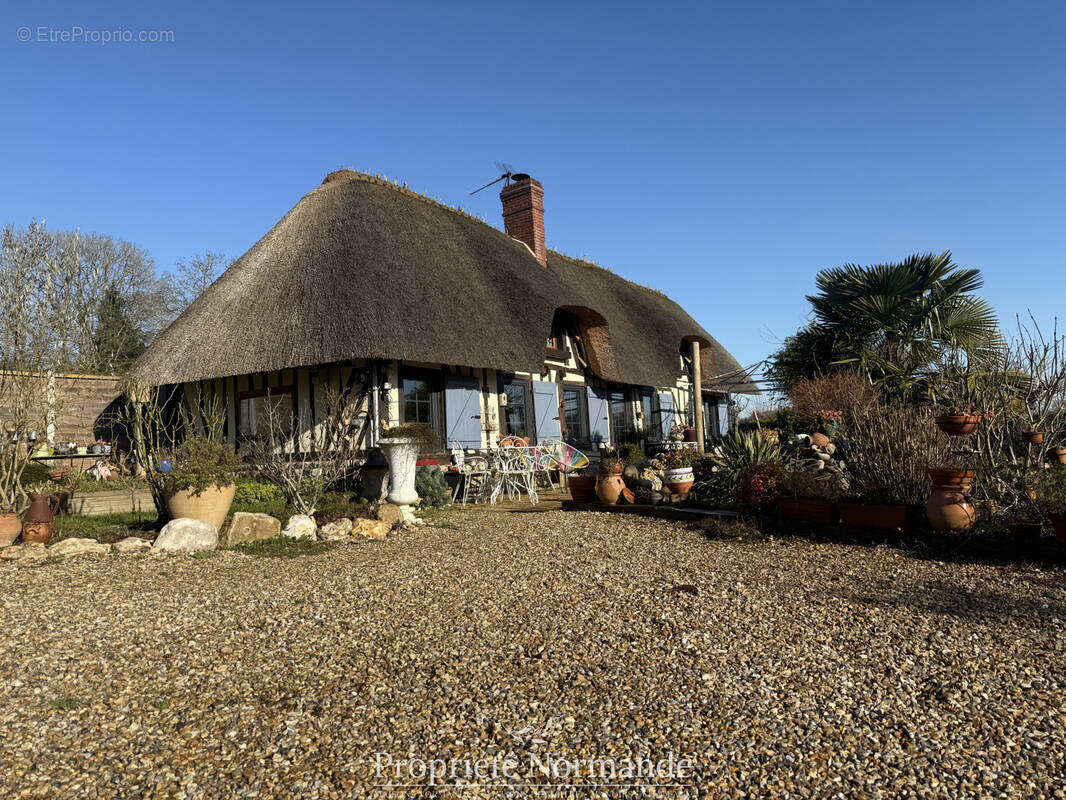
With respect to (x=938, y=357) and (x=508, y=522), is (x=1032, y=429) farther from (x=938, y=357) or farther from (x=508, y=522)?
(x=508, y=522)

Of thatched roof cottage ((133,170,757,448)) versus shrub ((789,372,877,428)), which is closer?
thatched roof cottage ((133,170,757,448))

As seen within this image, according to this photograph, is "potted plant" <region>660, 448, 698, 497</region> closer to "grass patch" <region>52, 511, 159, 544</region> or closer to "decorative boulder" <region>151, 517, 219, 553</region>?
"decorative boulder" <region>151, 517, 219, 553</region>

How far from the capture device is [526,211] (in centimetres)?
1463

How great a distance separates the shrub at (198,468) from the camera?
19.6 feet

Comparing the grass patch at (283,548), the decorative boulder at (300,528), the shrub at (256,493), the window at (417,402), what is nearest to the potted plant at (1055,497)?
the grass patch at (283,548)

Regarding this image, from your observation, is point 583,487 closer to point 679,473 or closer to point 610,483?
point 610,483

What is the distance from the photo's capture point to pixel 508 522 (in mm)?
7246

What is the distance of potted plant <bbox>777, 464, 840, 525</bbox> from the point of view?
5590 mm

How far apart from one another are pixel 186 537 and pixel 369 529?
1.65 meters

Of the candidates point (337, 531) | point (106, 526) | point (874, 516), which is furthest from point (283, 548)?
point (874, 516)

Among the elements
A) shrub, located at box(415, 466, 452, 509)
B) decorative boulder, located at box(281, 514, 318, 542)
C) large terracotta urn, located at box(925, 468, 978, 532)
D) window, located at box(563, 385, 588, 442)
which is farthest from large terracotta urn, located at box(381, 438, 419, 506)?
large terracotta urn, located at box(925, 468, 978, 532)

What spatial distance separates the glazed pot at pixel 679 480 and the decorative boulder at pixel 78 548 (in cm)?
553

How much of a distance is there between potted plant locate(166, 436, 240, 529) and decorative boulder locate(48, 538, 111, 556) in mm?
669

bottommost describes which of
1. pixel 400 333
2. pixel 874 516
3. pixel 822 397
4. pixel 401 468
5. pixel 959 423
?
pixel 874 516
